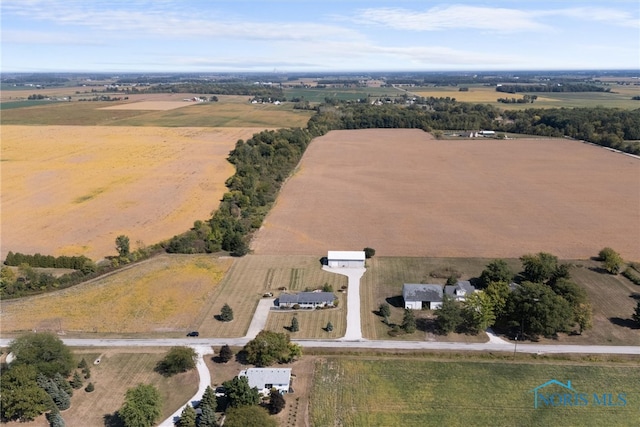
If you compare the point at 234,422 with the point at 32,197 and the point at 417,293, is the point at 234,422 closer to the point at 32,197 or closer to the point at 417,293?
the point at 417,293

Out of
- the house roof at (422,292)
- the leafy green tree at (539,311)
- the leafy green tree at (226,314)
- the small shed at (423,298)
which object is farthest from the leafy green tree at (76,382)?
the leafy green tree at (539,311)

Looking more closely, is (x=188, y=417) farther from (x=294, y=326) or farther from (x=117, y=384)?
(x=294, y=326)

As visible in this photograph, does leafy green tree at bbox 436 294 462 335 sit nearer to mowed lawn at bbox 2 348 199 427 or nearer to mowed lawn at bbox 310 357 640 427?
mowed lawn at bbox 310 357 640 427

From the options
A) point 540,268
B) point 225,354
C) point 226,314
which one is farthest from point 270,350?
point 540,268

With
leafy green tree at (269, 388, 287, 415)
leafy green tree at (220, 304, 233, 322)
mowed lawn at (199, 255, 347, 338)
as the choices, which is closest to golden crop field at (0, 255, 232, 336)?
mowed lawn at (199, 255, 347, 338)

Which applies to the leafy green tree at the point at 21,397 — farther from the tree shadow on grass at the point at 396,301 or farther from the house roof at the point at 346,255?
the house roof at the point at 346,255

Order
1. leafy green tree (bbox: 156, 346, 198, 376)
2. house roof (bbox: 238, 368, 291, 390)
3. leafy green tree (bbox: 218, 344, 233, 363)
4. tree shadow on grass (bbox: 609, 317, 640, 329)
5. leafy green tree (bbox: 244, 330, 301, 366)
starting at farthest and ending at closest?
tree shadow on grass (bbox: 609, 317, 640, 329) < leafy green tree (bbox: 218, 344, 233, 363) < leafy green tree (bbox: 244, 330, 301, 366) < leafy green tree (bbox: 156, 346, 198, 376) < house roof (bbox: 238, 368, 291, 390)
